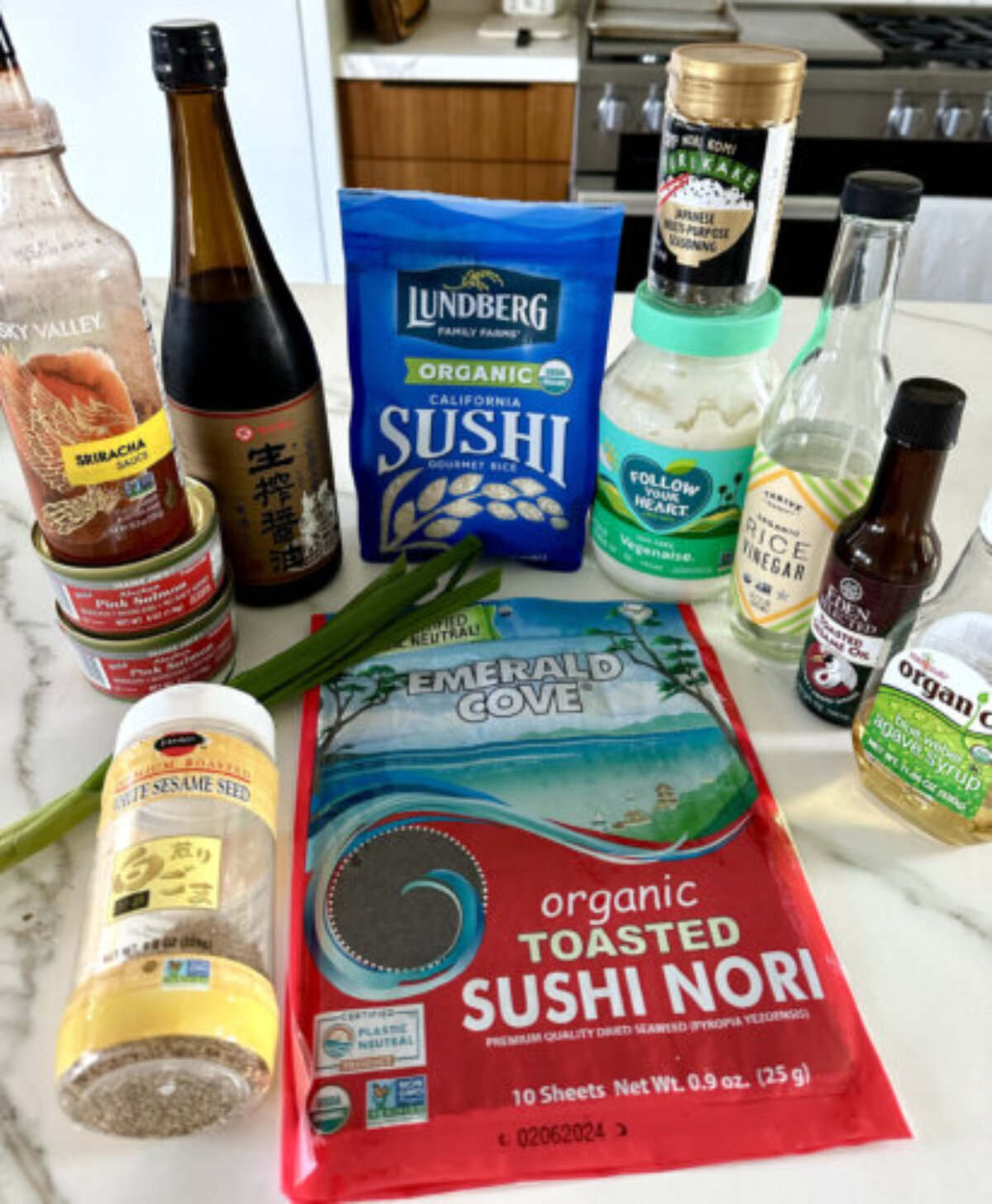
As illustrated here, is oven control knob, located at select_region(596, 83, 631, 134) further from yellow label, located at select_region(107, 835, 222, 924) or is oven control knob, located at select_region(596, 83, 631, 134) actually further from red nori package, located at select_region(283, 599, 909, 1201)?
yellow label, located at select_region(107, 835, 222, 924)

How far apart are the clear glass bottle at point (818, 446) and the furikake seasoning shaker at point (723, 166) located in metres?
0.05

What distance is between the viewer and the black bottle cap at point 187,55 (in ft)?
1.59

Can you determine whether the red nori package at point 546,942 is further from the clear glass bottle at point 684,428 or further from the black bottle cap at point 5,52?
the black bottle cap at point 5,52

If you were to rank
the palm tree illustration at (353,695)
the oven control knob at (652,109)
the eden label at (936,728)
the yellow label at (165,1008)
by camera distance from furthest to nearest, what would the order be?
the oven control knob at (652,109)
the palm tree illustration at (353,695)
the eden label at (936,728)
the yellow label at (165,1008)

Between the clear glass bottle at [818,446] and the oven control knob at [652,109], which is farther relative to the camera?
the oven control knob at [652,109]

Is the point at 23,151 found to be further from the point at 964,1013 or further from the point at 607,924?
the point at 964,1013

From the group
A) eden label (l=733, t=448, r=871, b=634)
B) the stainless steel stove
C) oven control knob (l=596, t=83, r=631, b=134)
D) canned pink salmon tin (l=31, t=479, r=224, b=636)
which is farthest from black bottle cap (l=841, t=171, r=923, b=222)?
oven control knob (l=596, t=83, r=631, b=134)

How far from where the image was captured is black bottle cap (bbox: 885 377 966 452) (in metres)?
0.45

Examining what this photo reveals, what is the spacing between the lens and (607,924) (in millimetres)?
473

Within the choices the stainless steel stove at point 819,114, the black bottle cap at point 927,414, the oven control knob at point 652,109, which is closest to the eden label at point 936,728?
the black bottle cap at point 927,414

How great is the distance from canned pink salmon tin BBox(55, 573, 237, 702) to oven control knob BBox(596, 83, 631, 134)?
1.43 meters

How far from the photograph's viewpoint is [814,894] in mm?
501

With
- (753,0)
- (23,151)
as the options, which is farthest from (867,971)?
(753,0)

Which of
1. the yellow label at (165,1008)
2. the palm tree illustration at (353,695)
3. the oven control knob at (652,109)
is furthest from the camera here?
the oven control knob at (652,109)
